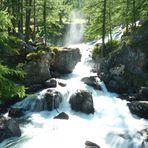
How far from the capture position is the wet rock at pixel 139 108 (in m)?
29.2

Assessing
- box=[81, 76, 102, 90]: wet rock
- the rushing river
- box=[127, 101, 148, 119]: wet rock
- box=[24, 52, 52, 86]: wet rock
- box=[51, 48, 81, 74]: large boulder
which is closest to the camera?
the rushing river

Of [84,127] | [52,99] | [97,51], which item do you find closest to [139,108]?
[84,127]

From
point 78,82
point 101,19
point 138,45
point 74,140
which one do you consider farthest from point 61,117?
point 101,19

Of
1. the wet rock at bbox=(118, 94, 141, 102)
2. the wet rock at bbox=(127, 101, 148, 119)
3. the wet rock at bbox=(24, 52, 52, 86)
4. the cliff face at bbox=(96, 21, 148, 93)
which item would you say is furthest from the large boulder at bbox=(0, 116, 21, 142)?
the cliff face at bbox=(96, 21, 148, 93)

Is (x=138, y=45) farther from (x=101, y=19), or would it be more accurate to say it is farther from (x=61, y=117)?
(x=61, y=117)

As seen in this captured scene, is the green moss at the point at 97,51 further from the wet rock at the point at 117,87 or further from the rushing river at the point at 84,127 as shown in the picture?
the rushing river at the point at 84,127

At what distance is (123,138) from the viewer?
79.8ft

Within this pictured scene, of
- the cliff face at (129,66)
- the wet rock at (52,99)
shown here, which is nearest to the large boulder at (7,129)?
the wet rock at (52,99)

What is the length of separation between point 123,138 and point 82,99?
6738mm

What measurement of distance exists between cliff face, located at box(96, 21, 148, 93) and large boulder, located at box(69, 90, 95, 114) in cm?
605

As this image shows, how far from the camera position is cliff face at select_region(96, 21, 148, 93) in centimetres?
3566

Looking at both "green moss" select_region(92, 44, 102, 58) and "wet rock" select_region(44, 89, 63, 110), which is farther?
"green moss" select_region(92, 44, 102, 58)

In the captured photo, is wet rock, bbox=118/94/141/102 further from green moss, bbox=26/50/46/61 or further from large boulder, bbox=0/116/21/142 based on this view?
large boulder, bbox=0/116/21/142

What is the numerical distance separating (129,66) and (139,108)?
8.18m
